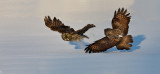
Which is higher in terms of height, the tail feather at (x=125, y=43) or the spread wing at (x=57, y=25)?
the spread wing at (x=57, y=25)

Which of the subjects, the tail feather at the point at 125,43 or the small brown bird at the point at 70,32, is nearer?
the tail feather at the point at 125,43

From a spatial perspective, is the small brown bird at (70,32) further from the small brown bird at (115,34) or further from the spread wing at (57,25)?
the small brown bird at (115,34)

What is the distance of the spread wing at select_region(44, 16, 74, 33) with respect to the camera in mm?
19953

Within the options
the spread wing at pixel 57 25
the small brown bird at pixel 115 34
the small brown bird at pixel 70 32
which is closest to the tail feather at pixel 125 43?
the small brown bird at pixel 115 34

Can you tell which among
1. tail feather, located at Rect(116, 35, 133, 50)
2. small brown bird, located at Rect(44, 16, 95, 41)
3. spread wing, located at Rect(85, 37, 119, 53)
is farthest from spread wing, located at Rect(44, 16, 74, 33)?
tail feather, located at Rect(116, 35, 133, 50)

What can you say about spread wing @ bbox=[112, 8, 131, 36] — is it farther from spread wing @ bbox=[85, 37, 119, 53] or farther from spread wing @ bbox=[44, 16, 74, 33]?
spread wing @ bbox=[44, 16, 74, 33]

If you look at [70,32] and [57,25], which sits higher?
[57,25]

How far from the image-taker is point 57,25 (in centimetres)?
2036

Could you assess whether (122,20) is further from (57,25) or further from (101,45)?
(57,25)

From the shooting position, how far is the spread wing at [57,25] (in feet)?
65.5

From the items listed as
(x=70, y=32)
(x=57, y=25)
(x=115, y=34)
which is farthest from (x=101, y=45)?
(x=57, y=25)

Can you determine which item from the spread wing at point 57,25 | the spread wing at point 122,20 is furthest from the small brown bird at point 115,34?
the spread wing at point 57,25

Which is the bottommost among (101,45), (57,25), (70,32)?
(101,45)

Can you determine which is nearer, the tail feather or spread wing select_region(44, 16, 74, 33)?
the tail feather
